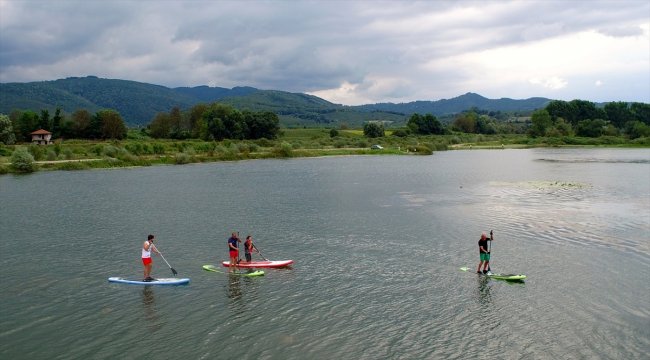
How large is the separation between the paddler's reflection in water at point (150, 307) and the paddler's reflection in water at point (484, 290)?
16.1 metres

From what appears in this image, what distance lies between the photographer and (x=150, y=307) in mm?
26719

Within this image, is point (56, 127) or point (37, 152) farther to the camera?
point (56, 127)

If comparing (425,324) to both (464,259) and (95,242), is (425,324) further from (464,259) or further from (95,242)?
(95,242)

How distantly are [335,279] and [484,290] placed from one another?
27.4 ft

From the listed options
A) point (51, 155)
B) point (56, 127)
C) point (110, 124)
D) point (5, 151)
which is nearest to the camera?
point (51, 155)

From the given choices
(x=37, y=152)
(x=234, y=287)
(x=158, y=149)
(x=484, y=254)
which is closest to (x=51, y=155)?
(x=37, y=152)

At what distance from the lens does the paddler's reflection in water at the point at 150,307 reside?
2439 centimetres

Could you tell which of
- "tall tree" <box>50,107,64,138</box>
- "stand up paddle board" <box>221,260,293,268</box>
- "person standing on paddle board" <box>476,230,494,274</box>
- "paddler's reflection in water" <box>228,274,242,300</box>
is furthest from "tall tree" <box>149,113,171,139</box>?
"person standing on paddle board" <box>476,230,494,274</box>

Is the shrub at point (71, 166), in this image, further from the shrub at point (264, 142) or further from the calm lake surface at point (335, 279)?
the shrub at point (264, 142)

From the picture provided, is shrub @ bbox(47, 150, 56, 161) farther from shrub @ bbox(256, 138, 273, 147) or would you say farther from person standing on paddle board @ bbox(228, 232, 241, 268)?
person standing on paddle board @ bbox(228, 232, 241, 268)

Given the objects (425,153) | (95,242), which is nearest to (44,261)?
(95,242)

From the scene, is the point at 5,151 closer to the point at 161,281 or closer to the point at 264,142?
the point at 264,142

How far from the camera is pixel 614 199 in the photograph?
62000mm

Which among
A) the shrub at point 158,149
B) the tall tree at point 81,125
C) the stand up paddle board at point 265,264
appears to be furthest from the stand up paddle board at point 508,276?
the tall tree at point 81,125
